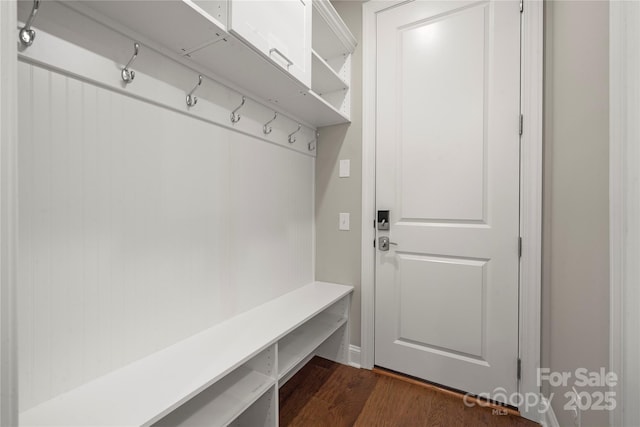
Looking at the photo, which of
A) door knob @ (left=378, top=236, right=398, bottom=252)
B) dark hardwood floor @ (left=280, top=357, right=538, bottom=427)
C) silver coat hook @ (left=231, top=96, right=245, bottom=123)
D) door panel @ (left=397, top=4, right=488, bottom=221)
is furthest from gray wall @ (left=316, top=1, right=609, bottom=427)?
silver coat hook @ (left=231, top=96, right=245, bottom=123)

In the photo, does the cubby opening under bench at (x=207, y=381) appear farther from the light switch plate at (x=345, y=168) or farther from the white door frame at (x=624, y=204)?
the white door frame at (x=624, y=204)

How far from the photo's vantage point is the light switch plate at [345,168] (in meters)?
1.89

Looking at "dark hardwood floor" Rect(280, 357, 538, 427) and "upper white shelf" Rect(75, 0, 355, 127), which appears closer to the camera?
"upper white shelf" Rect(75, 0, 355, 127)

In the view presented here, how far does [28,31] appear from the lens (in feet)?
2.27

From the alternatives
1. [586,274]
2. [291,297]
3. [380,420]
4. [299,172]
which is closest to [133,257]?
[291,297]

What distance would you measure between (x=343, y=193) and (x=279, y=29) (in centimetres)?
107

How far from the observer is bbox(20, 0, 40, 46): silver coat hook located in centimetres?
68

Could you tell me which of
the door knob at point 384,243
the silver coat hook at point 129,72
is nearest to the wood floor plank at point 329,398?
the door knob at point 384,243

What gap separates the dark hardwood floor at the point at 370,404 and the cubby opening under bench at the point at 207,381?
193 millimetres

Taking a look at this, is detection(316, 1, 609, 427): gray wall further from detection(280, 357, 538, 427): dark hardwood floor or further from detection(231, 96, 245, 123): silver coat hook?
detection(231, 96, 245, 123): silver coat hook

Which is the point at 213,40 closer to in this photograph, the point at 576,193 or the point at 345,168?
the point at 345,168

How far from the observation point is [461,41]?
155 centimetres

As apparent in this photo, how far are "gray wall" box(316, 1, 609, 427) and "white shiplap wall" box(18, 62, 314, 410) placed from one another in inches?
55.4

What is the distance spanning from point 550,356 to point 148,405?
1.71 m
